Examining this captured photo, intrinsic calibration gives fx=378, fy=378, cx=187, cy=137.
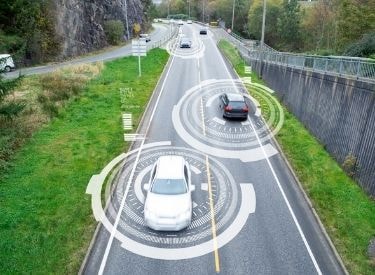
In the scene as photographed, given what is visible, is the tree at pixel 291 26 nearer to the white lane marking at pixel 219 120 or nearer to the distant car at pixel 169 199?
the white lane marking at pixel 219 120

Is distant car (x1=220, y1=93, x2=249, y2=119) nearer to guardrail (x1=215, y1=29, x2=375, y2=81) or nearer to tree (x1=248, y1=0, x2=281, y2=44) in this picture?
guardrail (x1=215, y1=29, x2=375, y2=81)

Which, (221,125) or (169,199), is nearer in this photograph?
(169,199)

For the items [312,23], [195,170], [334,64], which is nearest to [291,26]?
[312,23]

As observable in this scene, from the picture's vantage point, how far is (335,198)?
53.5 feet

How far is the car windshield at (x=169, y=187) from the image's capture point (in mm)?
14980

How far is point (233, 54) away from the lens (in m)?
54.2

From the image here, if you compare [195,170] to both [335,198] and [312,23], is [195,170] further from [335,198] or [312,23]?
[312,23]

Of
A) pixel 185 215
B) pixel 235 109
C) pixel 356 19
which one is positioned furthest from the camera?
pixel 356 19

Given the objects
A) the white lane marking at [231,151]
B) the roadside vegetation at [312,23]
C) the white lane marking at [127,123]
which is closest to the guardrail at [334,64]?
the white lane marking at [231,151]

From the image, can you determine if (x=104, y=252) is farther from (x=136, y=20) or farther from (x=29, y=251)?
(x=136, y=20)

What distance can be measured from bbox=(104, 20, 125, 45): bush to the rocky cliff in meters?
1.23

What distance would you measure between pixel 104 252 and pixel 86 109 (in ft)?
55.4

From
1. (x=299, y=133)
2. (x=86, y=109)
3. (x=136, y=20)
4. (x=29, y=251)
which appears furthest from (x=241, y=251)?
(x=136, y=20)

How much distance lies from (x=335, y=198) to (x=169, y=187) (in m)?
7.23
